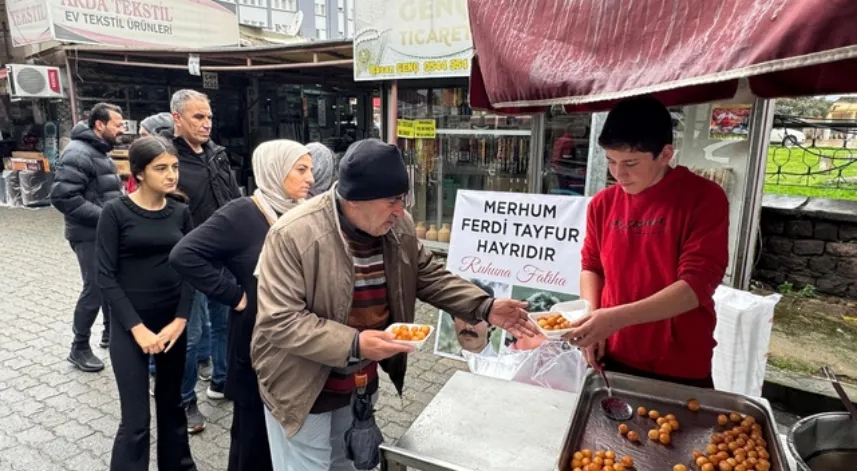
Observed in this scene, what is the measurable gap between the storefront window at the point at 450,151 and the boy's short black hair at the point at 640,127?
4.65 meters

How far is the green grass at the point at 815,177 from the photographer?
296 inches

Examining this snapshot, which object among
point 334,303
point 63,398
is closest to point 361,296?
point 334,303

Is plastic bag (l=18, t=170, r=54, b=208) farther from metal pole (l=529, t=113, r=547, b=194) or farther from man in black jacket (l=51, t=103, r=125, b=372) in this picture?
metal pole (l=529, t=113, r=547, b=194)

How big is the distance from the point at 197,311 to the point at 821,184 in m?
9.35

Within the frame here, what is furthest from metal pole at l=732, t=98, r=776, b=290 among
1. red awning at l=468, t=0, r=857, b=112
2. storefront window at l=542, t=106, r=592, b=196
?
red awning at l=468, t=0, r=857, b=112

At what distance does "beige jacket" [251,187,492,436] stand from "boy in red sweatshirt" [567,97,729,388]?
0.82m

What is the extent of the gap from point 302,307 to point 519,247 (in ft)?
7.73

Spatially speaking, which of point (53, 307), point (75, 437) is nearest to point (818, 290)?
point (75, 437)

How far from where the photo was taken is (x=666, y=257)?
187 centimetres

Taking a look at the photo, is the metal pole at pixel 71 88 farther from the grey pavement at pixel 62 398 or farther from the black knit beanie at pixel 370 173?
the black knit beanie at pixel 370 173

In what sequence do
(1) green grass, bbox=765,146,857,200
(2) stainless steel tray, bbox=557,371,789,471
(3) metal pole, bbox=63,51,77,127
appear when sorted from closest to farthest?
(2) stainless steel tray, bbox=557,371,789,471, (1) green grass, bbox=765,146,857,200, (3) metal pole, bbox=63,51,77,127

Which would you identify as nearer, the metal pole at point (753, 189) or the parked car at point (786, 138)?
the metal pole at point (753, 189)

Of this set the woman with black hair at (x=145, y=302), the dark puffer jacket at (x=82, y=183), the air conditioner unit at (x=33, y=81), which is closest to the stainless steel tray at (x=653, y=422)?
the woman with black hair at (x=145, y=302)

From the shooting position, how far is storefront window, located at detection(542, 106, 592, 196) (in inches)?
238
